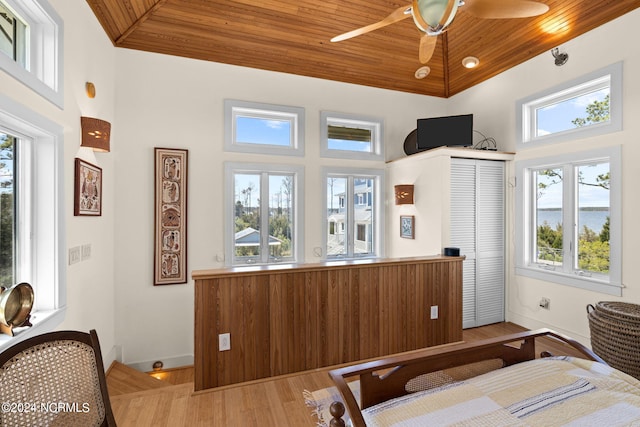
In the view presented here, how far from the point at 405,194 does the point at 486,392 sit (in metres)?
3.00

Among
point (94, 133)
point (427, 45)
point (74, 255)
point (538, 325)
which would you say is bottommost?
point (538, 325)

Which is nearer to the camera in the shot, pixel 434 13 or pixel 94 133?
pixel 434 13

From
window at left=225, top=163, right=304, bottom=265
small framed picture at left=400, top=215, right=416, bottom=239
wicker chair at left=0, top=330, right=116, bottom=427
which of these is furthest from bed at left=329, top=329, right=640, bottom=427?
window at left=225, top=163, right=304, bottom=265

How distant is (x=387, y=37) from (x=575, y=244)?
3242 mm

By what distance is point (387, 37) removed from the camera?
13.0ft

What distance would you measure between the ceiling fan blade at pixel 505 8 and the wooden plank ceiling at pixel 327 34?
79 centimetres

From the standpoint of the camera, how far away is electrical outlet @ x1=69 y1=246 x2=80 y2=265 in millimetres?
2356

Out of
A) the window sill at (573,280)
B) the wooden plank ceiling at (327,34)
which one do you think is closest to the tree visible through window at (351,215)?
the wooden plank ceiling at (327,34)

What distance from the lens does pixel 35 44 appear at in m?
2.05

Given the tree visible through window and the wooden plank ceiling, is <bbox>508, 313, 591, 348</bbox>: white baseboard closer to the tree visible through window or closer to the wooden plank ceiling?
the tree visible through window

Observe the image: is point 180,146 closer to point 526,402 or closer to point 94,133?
point 94,133

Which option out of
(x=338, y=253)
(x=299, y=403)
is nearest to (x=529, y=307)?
(x=338, y=253)

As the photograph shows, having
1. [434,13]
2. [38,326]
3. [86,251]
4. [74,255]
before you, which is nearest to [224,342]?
[38,326]

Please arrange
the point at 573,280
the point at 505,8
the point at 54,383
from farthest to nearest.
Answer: the point at 573,280 < the point at 505,8 < the point at 54,383
